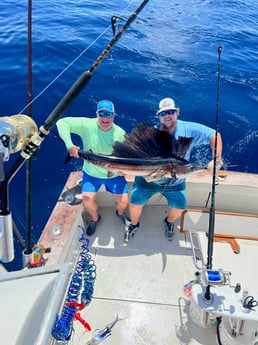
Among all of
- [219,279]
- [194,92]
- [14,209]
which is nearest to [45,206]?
[14,209]

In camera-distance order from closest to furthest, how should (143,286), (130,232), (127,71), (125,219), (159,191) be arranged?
1. (143,286)
2. (159,191)
3. (130,232)
4. (125,219)
5. (127,71)

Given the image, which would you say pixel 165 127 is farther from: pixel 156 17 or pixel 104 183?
pixel 156 17

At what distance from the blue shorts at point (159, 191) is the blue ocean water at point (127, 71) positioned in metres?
1.04

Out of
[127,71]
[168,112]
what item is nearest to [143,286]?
[168,112]

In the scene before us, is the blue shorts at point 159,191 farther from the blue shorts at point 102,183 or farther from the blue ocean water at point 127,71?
the blue ocean water at point 127,71

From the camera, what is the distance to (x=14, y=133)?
1.11 metres

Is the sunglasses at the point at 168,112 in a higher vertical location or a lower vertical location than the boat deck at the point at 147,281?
higher

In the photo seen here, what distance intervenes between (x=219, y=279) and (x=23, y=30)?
7024 millimetres

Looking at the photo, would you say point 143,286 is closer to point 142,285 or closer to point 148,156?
point 142,285

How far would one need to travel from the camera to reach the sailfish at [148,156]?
2387mm

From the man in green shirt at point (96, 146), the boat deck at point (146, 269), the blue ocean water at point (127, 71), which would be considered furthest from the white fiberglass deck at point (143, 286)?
the blue ocean water at point (127, 71)

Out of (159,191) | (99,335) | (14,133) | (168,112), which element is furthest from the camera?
(159,191)

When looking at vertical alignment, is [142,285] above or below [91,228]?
below

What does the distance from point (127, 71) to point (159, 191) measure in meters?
4.07
